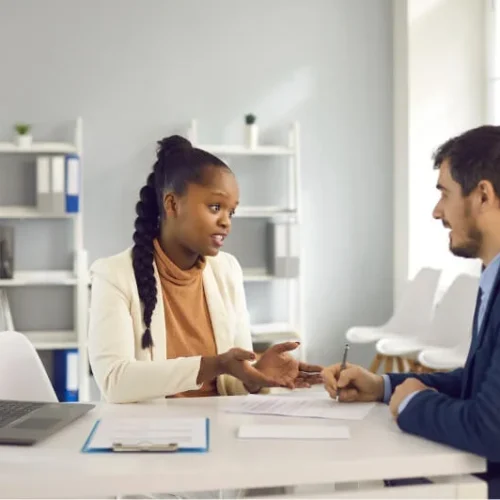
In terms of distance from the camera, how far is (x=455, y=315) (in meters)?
4.17

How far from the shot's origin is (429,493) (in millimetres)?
1364

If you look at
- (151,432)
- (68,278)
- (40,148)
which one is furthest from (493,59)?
(151,432)

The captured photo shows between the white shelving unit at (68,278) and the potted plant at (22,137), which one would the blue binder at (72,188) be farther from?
the potted plant at (22,137)

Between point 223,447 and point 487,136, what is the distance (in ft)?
2.65

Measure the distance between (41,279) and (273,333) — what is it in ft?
4.63

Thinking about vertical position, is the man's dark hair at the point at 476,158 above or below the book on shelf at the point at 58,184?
below

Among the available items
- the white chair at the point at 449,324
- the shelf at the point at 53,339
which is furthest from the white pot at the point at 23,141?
the white chair at the point at 449,324

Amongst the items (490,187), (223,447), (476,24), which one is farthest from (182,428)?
(476,24)

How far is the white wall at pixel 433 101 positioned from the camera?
16.1ft

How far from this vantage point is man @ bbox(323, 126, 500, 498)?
4.54ft

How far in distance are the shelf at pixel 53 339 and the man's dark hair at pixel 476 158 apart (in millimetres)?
3333

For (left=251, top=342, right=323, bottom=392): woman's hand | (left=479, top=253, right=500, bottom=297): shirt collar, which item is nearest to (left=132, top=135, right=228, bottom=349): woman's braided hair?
(left=251, top=342, right=323, bottom=392): woman's hand

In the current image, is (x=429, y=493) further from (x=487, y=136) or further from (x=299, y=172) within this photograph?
(x=299, y=172)

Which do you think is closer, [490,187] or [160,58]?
[490,187]
